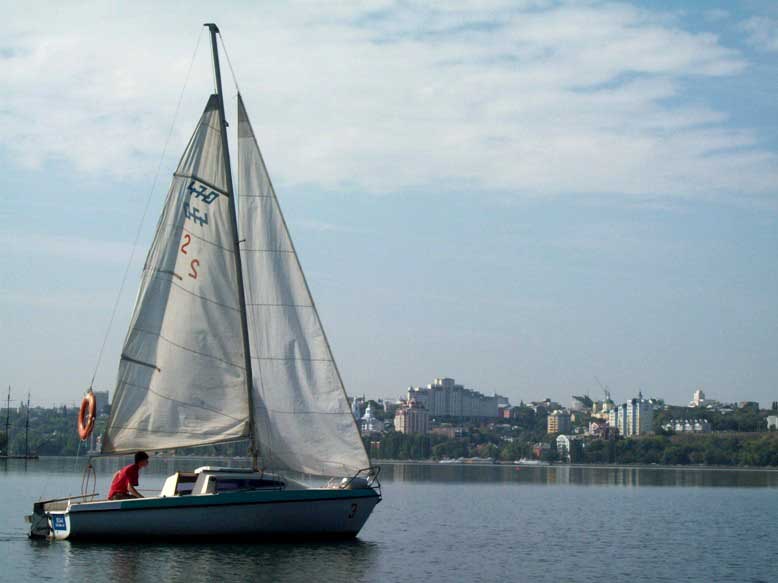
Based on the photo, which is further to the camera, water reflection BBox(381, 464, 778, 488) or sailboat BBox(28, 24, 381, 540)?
water reflection BBox(381, 464, 778, 488)

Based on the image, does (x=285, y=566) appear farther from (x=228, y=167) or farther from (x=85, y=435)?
(x=228, y=167)

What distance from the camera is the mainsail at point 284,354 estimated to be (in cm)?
3269

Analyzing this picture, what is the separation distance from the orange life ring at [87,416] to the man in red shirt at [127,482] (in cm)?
141

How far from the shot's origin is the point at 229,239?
108 feet

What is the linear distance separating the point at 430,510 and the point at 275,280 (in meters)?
28.0

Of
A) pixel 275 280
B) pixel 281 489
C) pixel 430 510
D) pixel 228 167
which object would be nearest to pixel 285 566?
pixel 281 489

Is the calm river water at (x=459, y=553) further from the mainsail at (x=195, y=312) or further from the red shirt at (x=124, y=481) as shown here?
the mainsail at (x=195, y=312)

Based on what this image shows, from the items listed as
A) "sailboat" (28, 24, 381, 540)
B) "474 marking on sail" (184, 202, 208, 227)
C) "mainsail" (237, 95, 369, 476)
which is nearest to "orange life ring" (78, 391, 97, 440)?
"sailboat" (28, 24, 381, 540)

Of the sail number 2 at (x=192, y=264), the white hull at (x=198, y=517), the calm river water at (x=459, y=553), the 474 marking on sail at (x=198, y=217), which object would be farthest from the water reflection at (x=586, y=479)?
the 474 marking on sail at (x=198, y=217)

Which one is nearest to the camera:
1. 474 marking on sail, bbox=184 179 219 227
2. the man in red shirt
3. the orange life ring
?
the man in red shirt

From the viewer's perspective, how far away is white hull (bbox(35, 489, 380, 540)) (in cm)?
3109

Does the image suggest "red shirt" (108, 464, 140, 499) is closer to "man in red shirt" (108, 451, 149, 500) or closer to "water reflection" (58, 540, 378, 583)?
"man in red shirt" (108, 451, 149, 500)

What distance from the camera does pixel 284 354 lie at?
3291cm

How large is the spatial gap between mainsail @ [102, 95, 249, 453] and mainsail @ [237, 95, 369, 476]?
21.4 inches
